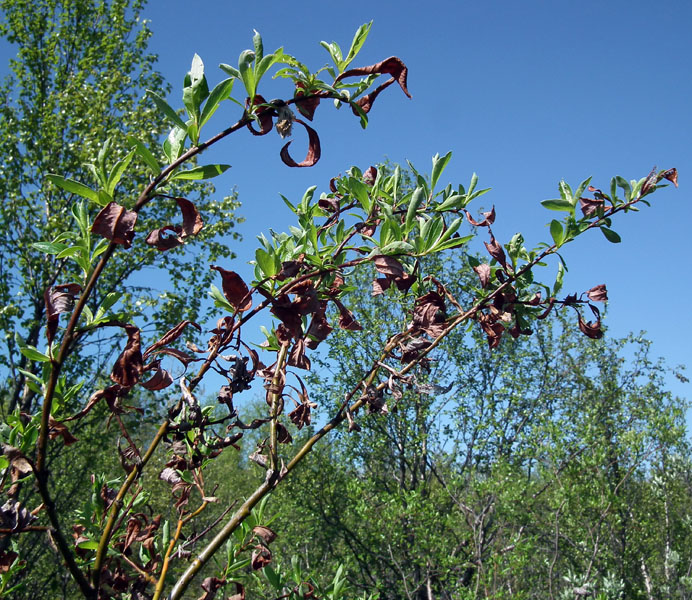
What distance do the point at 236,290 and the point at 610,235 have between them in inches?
41.0

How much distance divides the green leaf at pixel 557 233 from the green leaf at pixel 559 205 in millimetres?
72

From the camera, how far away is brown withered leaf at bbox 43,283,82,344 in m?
1.00

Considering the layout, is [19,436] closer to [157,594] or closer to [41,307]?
[157,594]

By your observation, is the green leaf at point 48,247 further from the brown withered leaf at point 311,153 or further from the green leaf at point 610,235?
the green leaf at point 610,235

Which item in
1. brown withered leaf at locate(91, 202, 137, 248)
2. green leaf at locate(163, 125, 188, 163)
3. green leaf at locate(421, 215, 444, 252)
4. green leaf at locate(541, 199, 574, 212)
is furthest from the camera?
green leaf at locate(541, 199, 574, 212)

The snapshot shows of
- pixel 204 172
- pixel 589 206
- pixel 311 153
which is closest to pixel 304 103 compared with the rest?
pixel 311 153

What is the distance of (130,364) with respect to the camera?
3.60 feet

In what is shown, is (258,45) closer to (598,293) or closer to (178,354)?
(178,354)

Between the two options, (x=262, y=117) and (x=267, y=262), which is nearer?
(x=262, y=117)

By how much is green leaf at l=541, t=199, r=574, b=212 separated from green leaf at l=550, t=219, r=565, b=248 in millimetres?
72

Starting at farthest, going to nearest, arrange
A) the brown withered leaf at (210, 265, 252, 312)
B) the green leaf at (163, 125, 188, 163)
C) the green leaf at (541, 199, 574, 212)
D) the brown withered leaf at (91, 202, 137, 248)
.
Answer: the green leaf at (541, 199, 574, 212), the brown withered leaf at (210, 265, 252, 312), the green leaf at (163, 125, 188, 163), the brown withered leaf at (91, 202, 137, 248)

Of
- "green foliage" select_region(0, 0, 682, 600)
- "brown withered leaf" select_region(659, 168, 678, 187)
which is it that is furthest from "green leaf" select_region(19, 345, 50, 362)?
"brown withered leaf" select_region(659, 168, 678, 187)

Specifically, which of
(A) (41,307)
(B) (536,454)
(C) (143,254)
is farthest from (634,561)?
(A) (41,307)

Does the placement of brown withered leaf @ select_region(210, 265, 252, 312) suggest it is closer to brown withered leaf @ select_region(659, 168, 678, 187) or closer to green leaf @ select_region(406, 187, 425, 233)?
green leaf @ select_region(406, 187, 425, 233)
